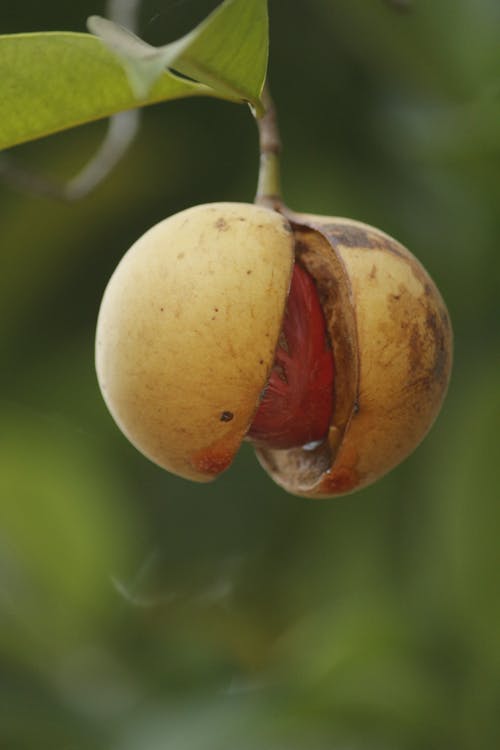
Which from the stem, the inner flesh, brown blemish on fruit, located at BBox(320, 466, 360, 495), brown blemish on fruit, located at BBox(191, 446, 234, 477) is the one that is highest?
the stem

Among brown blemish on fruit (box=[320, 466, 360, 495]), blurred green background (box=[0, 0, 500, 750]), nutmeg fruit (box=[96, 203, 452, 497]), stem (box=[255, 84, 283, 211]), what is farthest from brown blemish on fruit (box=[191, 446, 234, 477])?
blurred green background (box=[0, 0, 500, 750])

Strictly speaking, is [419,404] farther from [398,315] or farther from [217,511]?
[217,511]

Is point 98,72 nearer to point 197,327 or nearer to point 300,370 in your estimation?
point 197,327

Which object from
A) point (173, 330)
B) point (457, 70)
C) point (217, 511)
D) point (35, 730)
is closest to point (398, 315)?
point (173, 330)

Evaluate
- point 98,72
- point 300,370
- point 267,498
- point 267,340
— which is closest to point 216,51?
point 98,72

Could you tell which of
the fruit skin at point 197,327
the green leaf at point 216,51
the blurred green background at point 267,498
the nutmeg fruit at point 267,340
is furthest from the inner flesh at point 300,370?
the blurred green background at point 267,498

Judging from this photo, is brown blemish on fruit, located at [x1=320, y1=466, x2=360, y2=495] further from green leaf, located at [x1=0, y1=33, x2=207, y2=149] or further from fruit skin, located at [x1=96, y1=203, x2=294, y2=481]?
green leaf, located at [x1=0, y1=33, x2=207, y2=149]
